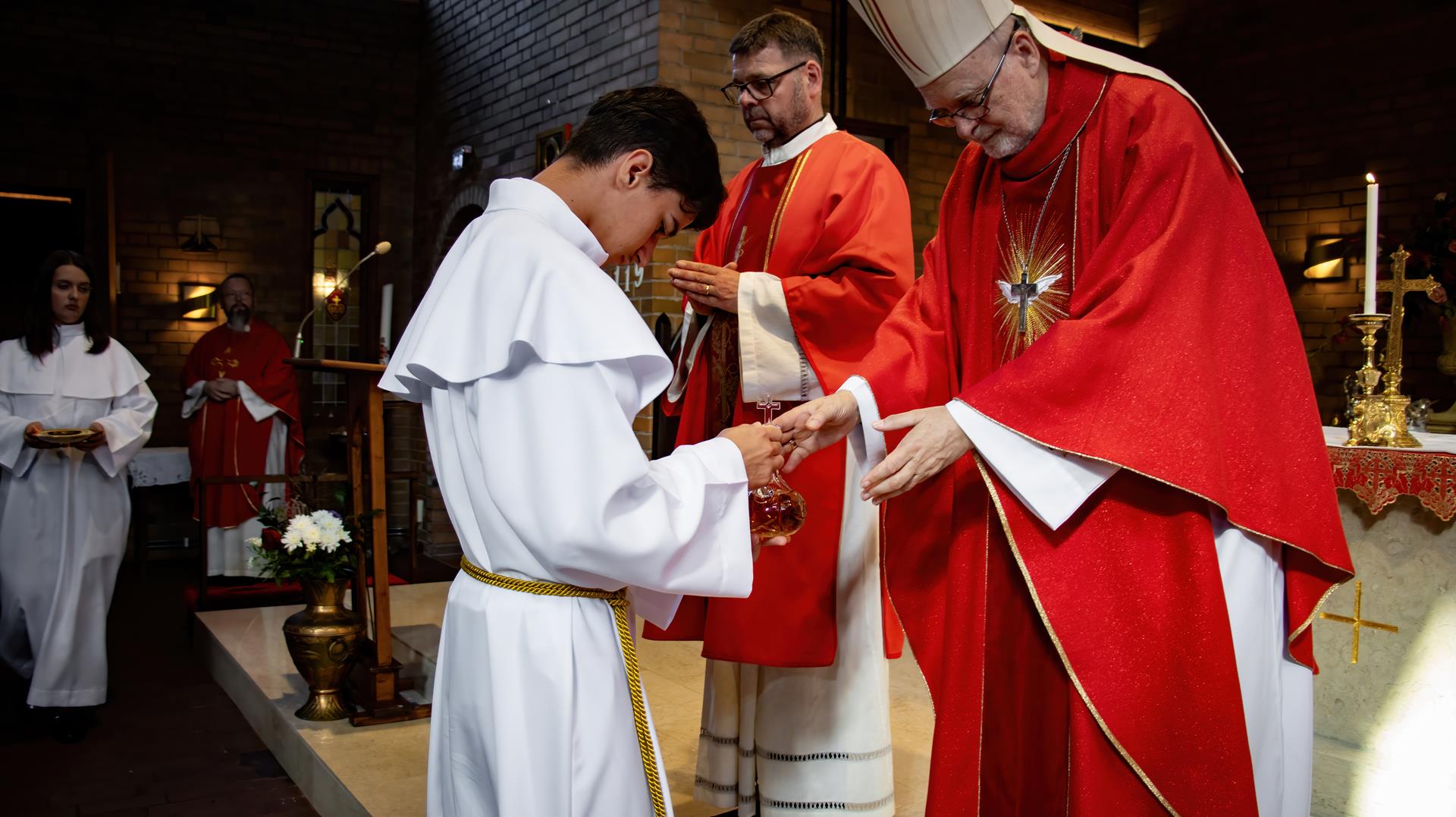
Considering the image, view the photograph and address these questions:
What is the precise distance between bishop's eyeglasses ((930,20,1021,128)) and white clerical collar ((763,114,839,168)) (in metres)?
1.17

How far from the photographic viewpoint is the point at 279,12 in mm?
9891

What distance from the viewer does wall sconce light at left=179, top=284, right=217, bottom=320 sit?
9.74 meters

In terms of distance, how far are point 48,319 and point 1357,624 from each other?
5.15m

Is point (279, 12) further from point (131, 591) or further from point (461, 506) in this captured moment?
point (461, 506)

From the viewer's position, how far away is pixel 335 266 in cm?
1042

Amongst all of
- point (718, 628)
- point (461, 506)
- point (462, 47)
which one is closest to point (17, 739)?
point (718, 628)

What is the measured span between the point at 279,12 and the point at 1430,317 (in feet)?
30.7

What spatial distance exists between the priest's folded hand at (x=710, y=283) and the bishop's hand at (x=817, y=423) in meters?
0.88

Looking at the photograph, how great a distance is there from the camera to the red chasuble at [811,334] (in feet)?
9.46

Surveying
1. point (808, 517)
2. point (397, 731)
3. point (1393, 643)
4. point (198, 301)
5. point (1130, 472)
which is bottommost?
point (397, 731)

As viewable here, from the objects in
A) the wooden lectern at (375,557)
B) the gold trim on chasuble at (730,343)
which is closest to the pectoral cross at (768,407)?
the gold trim on chasuble at (730,343)

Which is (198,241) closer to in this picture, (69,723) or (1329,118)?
(69,723)

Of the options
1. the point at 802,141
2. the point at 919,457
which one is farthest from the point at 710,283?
the point at 919,457

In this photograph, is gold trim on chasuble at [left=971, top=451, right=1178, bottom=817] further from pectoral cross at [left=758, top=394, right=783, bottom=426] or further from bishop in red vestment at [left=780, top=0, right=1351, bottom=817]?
pectoral cross at [left=758, top=394, right=783, bottom=426]
